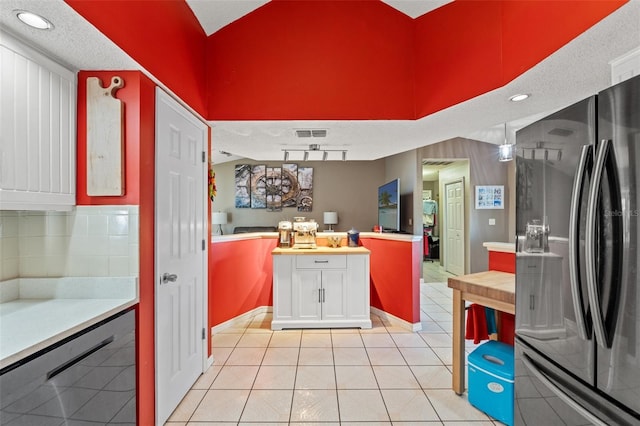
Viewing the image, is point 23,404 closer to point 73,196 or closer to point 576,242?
point 73,196

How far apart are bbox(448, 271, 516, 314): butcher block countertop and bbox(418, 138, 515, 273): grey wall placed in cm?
348

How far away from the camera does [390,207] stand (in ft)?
14.1

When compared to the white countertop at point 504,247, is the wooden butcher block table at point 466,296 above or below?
below

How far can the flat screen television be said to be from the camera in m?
3.96

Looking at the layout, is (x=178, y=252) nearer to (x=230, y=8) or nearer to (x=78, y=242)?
(x=78, y=242)

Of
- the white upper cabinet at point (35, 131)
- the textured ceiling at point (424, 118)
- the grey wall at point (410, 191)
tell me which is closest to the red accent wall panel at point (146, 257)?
the textured ceiling at point (424, 118)

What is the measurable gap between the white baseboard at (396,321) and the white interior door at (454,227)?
287 cm

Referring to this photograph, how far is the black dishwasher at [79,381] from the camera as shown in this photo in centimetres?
94

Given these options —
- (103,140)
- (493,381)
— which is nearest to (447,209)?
(493,381)

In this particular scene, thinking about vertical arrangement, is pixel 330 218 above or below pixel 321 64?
below

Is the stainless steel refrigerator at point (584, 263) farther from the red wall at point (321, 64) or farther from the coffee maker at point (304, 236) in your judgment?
the coffee maker at point (304, 236)

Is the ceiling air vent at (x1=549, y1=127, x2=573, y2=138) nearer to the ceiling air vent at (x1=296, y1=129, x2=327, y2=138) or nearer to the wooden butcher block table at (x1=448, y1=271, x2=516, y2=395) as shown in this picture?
the wooden butcher block table at (x1=448, y1=271, x2=516, y2=395)

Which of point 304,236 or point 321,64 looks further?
point 304,236

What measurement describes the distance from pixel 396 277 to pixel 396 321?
51 cm
